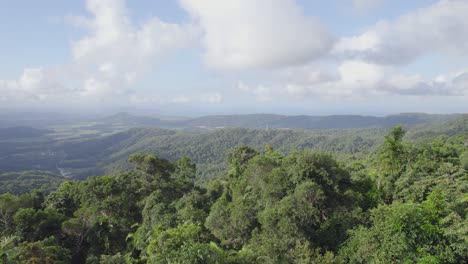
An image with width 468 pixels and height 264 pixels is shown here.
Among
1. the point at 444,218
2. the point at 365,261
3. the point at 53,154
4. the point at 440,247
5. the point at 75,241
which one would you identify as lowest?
the point at 53,154

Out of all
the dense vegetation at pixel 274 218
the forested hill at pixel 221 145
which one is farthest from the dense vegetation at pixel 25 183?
the dense vegetation at pixel 274 218

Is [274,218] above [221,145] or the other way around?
above

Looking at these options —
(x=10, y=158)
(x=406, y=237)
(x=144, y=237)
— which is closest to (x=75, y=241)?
(x=144, y=237)

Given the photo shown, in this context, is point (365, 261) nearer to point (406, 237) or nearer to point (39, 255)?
point (406, 237)

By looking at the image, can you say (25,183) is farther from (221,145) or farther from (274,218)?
(274,218)

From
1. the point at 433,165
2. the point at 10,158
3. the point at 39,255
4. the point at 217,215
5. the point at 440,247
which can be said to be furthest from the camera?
Result: the point at 10,158

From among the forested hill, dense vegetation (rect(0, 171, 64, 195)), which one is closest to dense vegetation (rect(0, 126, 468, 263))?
dense vegetation (rect(0, 171, 64, 195))

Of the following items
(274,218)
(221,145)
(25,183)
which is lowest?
(25,183)

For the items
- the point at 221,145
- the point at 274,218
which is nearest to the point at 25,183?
the point at 221,145
